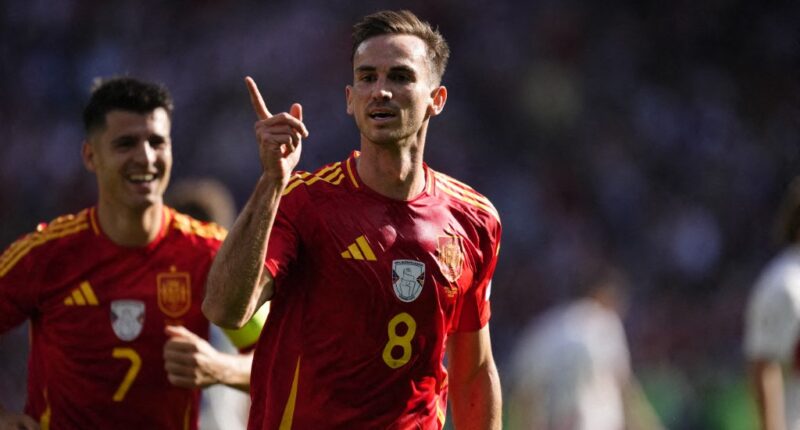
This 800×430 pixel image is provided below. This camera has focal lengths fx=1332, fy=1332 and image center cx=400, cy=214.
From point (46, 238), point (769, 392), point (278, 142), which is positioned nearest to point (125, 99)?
point (46, 238)

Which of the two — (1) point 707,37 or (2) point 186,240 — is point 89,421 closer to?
(2) point 186,240

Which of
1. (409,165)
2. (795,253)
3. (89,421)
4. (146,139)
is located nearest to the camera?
(409,165)

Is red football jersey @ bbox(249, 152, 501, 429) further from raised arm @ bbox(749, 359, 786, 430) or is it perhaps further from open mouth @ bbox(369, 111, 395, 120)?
raised arm @ bbox(749, 359, 786, 430)

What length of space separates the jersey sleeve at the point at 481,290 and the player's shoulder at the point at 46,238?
2034mm

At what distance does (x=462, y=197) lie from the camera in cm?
496

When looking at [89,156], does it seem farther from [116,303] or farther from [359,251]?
[359,251]

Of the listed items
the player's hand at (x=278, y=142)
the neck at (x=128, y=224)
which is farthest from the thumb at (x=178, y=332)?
the player's hand at (x=278, y=142)

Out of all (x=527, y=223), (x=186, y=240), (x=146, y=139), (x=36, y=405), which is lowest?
(x=527, y=223)

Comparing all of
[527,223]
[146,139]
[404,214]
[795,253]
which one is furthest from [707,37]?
[404,214]

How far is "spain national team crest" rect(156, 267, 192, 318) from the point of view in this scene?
19.5 feet

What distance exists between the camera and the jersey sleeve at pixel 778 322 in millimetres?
6902

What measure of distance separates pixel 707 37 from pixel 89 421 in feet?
40.4

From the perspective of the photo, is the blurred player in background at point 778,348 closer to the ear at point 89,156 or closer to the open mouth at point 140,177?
the open mouth at point 140,177

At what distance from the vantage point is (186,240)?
241 inches
